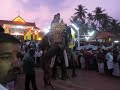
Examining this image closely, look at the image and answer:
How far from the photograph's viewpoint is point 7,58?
1.53m

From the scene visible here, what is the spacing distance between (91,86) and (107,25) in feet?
220

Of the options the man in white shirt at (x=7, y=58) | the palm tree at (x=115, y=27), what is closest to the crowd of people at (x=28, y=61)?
the man in white shirt at (x=7, y=58)

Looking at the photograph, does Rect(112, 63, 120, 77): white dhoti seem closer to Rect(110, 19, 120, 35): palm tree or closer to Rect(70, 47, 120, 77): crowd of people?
Rect(70, 47, 120, 77): crowd of people

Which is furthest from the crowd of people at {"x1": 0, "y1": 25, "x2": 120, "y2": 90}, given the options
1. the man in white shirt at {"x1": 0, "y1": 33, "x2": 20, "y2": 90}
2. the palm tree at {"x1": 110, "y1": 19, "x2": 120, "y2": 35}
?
the palm tree at {"x1": 110, "y1": 19, "x2": 120, "y2": 35}

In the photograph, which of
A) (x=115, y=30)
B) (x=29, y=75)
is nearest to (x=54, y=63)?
(x=29, y=75)

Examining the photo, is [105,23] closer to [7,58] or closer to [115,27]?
[115,27]

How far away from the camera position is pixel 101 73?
19.3m

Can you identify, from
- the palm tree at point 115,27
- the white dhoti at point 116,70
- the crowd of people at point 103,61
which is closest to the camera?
the white dhoti at point 116,70

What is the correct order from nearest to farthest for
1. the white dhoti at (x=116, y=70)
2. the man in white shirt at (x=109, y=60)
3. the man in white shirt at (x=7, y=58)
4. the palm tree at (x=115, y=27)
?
Answer: the man in white shirt at (x=7, y=58) < the white dhoti at (x=116, y=70) < the man in white shirt at (x=109, y=60) < the palm tree at (x=115, y=27)

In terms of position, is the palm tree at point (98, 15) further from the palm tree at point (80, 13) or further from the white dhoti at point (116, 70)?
the white dhoti at point (116, 70)

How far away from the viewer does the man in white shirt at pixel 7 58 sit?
148 centimetres

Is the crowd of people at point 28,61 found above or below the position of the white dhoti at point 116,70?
above

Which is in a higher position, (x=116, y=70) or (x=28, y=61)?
(x=28, y=61)

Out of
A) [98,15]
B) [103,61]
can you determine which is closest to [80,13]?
[98,15]
